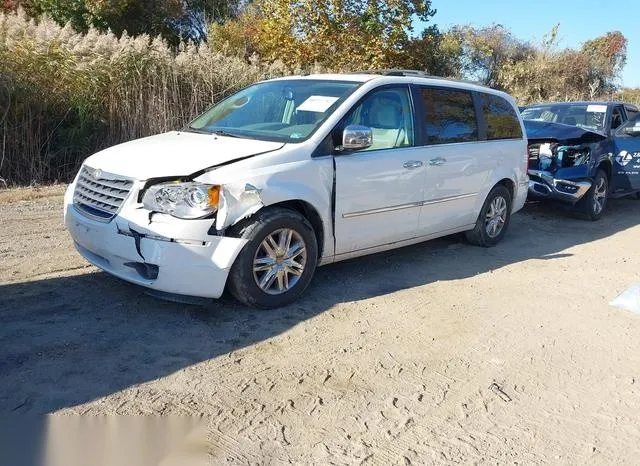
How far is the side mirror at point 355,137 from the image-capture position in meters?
4.82

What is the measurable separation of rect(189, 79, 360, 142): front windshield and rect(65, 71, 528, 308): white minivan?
2 centimetres

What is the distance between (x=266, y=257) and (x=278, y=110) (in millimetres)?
1522

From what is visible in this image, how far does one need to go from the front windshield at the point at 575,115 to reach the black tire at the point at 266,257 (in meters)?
6.90

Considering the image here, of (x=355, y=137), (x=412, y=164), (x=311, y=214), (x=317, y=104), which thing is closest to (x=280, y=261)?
(x=311, y=214)

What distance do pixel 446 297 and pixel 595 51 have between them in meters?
33.9

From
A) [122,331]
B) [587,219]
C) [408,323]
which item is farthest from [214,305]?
[587,219]

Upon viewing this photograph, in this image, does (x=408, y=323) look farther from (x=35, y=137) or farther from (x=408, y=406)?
(x=35, y=137)

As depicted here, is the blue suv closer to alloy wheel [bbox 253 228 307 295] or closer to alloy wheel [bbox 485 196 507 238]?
alloy wheel [bbox 485 196 507 238]

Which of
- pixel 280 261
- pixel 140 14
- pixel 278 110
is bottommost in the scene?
pixel 280 261

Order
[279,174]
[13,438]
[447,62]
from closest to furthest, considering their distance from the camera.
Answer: [13,438], [279,174], [447,62]

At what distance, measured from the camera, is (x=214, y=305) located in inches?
184

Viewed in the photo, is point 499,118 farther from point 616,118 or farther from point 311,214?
point 616,118

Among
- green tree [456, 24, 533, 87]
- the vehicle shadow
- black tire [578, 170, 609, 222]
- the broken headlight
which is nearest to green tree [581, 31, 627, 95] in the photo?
green tree [456, 24, 533, 87]

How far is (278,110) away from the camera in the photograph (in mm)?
5348
